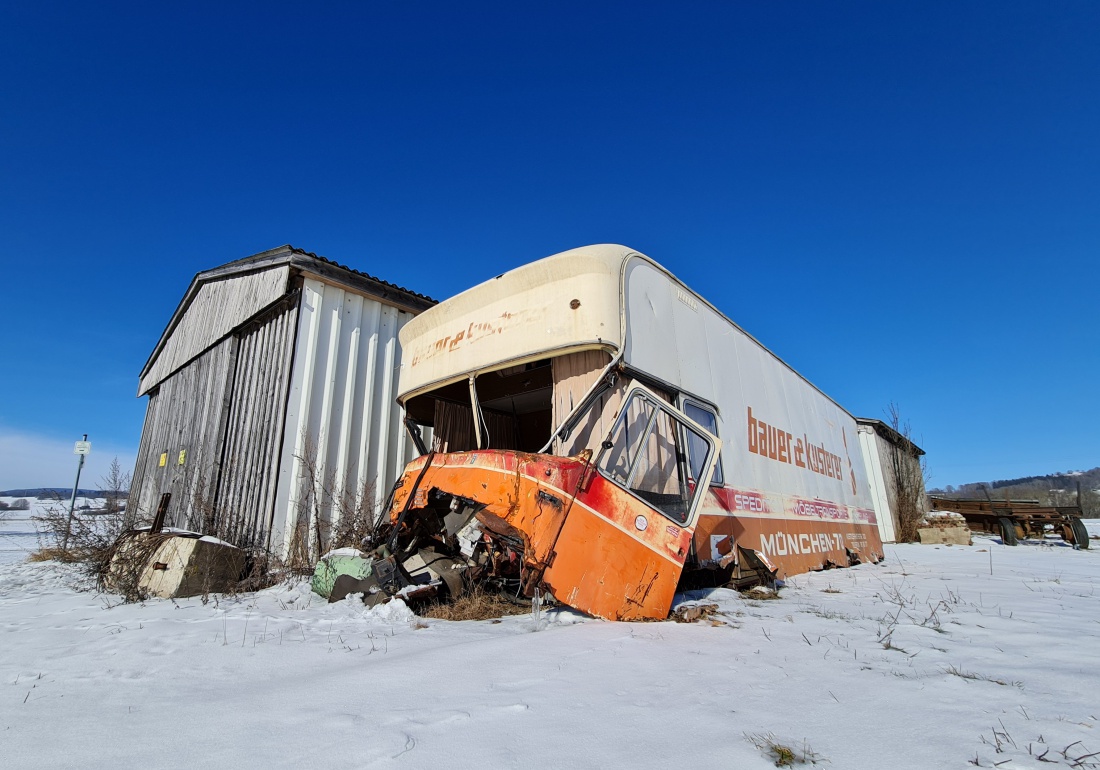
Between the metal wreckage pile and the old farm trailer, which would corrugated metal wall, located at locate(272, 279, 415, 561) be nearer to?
the metal wreckage pile

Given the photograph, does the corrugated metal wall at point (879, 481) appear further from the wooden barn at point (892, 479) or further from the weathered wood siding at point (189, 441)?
the weathered wood siding at point (189, 441)

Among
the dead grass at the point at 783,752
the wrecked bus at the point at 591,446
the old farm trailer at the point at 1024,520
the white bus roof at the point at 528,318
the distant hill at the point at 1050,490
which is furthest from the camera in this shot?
the distant hill at the point at 1050,490

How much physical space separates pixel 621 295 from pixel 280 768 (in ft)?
12.7

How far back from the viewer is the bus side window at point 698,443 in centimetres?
488

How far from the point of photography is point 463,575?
4473 mm

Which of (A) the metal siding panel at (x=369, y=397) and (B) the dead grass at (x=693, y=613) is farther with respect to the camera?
(A) the metal siding panel at (x=369, y=397)

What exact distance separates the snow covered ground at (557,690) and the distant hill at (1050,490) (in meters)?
24.1

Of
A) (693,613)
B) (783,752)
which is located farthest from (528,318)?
(783,752)

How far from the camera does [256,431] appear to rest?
8.52 metres

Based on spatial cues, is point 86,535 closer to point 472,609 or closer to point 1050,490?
point 472,609

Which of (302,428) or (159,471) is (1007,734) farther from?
(159,471)

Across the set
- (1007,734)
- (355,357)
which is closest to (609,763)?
(1007,734)

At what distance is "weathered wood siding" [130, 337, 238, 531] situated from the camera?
935 cm

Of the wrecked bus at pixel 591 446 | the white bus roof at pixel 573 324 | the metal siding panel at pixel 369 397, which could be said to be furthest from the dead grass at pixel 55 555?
the white bus roof at pixel 573 324
